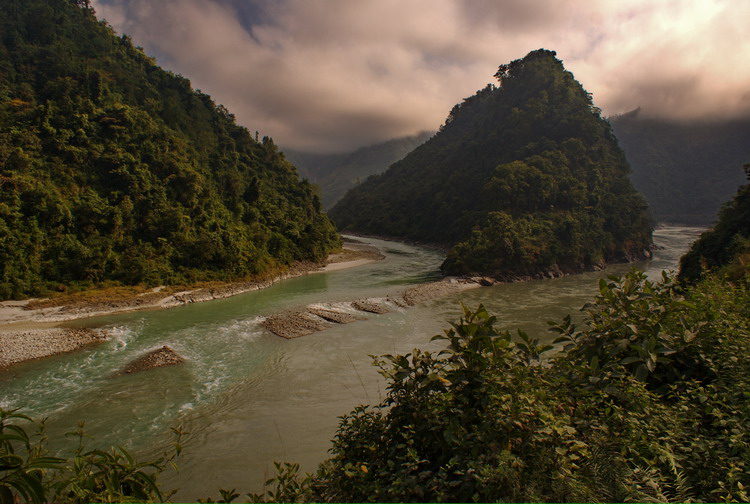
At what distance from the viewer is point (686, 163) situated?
444 ft

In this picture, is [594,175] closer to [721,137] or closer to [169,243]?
[169,243]

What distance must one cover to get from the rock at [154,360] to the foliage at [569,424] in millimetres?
15580

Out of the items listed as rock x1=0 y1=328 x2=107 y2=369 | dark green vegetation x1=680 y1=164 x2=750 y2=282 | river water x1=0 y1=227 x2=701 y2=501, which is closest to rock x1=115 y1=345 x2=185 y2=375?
river water x1=0 y1=227 x2=701 y2=501

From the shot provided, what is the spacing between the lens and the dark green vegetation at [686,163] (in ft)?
378

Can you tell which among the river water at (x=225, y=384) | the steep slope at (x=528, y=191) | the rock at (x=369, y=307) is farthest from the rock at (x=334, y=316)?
the steep slope at (x=528, y=191)

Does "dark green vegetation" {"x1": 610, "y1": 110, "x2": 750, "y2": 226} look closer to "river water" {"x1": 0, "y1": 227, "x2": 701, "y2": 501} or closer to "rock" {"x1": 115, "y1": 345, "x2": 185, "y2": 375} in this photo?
"river water" {"x1": 0, "y1": 227, "x2": 701, "y2": 501}

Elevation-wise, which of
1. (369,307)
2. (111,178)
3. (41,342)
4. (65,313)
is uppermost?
(111,178)

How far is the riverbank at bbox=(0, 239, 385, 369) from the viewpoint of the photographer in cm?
1922

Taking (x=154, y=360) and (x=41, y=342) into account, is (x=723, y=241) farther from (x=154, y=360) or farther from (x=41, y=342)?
(x=41, y=342)

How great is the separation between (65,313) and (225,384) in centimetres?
→ 1849

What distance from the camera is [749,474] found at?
3.48m

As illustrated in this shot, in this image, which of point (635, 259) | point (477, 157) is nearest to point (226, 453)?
point (635, 259)

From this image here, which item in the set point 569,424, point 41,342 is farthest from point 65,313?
point 569,424

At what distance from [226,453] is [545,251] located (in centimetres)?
4301
